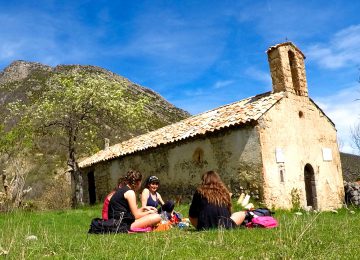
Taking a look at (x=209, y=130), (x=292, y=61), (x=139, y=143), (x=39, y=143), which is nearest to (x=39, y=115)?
(x=139, y=143)

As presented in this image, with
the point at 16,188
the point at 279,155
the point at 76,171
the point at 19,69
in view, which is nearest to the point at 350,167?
the point at 279,155

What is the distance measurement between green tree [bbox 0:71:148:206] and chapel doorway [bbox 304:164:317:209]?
1091 cm

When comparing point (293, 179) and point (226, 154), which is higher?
point (226, 154)

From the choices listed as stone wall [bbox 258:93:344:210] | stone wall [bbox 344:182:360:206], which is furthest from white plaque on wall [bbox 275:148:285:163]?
stone wall [bbox 344:182:360:206]

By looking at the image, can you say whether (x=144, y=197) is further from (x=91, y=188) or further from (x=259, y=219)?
(x=91, y=188)

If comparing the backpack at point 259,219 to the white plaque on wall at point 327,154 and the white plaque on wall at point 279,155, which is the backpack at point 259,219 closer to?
the white plaque on wall at point 279,155

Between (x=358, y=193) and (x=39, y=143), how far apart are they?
32882 millimetres

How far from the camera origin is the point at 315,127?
17.1m

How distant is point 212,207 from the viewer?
679cm

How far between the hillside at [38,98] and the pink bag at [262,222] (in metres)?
5.80

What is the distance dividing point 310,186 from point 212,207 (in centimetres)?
1081

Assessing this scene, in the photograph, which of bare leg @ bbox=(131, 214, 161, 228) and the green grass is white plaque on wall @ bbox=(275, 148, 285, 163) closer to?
bare leg @ bbox=(131, 214, 161, 228)

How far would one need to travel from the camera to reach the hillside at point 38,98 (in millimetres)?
30047

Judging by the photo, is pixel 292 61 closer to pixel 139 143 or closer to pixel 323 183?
pixel 323 183
